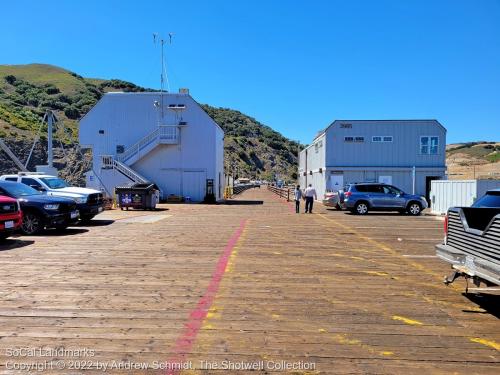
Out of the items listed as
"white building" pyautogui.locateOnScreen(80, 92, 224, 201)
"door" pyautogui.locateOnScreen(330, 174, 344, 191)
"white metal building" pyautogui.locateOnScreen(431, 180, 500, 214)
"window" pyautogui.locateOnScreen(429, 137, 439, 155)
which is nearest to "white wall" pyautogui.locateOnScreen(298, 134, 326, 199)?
"door" pyautogui.locateOnScreen(330, 174, 344, 191)

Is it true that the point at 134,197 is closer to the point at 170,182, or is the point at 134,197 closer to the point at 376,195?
the point at 170,182

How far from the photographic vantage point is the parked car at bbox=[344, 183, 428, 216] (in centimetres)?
2344

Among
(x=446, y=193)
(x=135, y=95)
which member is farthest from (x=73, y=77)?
(x=446, y=193)

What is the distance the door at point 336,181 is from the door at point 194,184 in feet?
36.5

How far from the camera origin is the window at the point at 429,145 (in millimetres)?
35719

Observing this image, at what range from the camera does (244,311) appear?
18.7ft

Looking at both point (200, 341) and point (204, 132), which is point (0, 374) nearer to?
point (200, 341)

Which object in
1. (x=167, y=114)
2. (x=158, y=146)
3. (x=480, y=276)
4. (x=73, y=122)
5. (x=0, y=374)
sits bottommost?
(x=0, y=374)

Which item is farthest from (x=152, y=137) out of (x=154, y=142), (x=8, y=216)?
(x=8, y=216)

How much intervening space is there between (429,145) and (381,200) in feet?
48.8

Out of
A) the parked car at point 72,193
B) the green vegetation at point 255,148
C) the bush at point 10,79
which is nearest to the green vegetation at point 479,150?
the green vegetation at point 255,148

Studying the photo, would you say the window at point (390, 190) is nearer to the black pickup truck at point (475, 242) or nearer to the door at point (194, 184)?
the black pickup truck at point (475, 242)

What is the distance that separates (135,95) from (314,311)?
35483 mm

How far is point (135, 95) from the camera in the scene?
37938 millimetres
